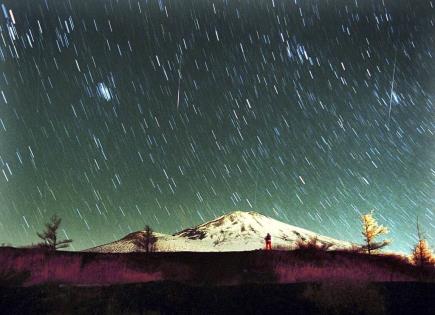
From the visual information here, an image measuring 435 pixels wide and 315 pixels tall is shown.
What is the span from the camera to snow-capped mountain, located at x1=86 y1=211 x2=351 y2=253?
376ft

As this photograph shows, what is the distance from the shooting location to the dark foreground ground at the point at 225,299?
1296cm

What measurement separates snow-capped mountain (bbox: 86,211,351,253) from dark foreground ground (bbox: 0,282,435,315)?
3484 inches

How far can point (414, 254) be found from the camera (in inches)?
2138

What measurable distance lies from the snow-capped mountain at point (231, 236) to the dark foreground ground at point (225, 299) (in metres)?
88.5

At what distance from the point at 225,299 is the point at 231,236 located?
5338 inches

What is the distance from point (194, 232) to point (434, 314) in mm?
142558

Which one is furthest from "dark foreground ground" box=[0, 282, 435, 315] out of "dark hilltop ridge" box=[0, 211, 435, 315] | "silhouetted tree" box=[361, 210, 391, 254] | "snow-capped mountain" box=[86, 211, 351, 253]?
"snow-capped mountain" box=[86, 211, 351, 253]

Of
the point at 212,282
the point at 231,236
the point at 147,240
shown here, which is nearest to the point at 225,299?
the point at 212,282

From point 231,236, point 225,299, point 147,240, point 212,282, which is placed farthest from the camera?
point 231,236

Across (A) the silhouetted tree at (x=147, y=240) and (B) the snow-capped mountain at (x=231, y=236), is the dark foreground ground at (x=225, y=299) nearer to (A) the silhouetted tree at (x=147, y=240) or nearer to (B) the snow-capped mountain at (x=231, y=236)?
(A) the silhouetted tree at (x=147, y=240)

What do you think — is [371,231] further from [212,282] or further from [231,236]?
[231,236]

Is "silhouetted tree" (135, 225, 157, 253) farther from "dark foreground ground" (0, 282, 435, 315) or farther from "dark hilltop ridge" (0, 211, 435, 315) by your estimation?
"dark foreground ground" (0, 282, 435, 315)

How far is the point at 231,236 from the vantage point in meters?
147

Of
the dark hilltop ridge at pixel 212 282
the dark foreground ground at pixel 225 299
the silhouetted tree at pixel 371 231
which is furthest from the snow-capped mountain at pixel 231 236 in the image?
the dark foreground ground at pixel 225 299
